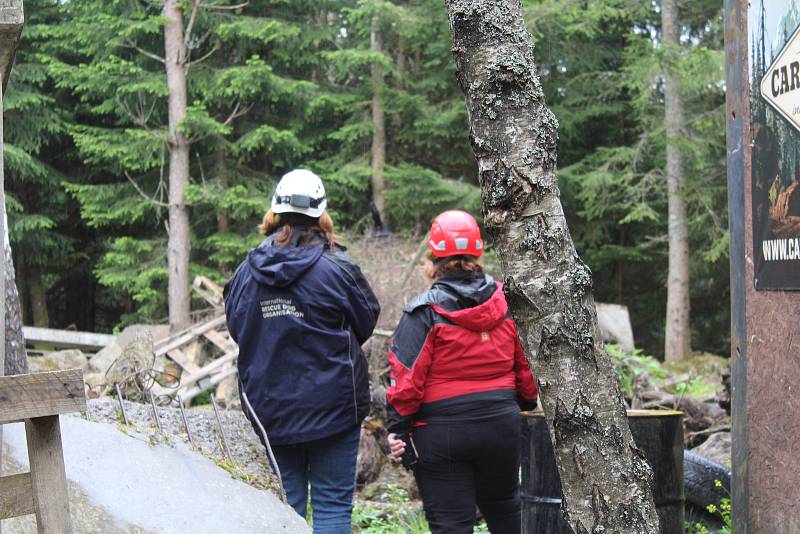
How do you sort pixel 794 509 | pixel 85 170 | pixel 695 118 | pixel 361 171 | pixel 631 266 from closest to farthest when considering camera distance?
1. pixel 794 509
2. pixel 695 118
3. pixel 361 171
4. pixel 85 170
5. pixel 631 266

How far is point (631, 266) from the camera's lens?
867 inches

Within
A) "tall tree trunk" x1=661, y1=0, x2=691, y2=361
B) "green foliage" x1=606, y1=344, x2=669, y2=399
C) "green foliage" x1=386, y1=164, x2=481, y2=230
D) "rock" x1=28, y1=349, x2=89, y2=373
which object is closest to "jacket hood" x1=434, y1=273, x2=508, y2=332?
"green foliage" x1=606, y1=344, x2=669, y2=399

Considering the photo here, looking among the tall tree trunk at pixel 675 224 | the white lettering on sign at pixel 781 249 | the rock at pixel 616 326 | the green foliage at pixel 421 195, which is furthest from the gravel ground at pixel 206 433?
the tall tree trunk at pixel 675 224

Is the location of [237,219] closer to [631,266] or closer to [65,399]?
[631,266]

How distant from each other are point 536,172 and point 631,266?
2010cm

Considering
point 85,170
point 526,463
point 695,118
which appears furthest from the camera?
point 85,170

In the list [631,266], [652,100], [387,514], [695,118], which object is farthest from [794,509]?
[631,266]

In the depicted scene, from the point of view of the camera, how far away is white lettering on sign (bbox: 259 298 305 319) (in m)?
4.01

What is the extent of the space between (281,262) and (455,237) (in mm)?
827

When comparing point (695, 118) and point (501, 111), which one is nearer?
point (501, 111)

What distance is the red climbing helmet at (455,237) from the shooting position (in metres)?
4.21

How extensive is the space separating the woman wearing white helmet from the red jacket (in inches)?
8.5

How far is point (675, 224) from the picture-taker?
16547 mm

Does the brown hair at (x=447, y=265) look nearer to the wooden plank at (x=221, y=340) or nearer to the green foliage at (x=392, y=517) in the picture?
the green foliage at (x=392, y=517)
